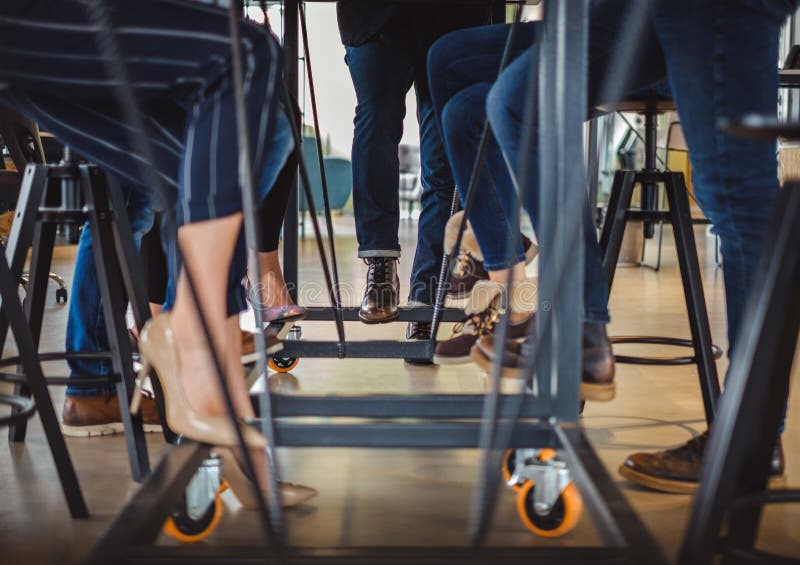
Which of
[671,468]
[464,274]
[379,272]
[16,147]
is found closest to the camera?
[671,468]

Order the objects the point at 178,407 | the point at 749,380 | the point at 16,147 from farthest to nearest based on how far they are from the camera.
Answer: the point at 16,147
the point at 178,407
the point at 749,380

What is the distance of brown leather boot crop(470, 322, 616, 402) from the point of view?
118 cm

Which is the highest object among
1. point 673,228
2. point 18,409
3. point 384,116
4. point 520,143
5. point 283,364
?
point 384,116

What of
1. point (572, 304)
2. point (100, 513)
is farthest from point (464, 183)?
point (100, 513)

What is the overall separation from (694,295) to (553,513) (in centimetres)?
59

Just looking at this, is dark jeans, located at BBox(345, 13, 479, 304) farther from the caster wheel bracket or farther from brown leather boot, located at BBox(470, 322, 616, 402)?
the caster wheel bracket

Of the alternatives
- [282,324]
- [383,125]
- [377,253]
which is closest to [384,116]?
[383,125]

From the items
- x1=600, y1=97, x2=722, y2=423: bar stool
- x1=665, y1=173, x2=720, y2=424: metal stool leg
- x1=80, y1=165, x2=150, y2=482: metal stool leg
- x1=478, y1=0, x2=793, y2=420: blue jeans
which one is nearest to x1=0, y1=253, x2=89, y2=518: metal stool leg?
x1=80, y1=165, x2=150, y2=482: metal stool leg

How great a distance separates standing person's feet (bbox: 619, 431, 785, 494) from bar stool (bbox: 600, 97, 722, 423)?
0.53 feet

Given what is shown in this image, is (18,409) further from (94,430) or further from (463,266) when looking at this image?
(463,266)

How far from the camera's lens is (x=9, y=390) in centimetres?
201

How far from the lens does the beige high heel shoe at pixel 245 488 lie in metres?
1.07

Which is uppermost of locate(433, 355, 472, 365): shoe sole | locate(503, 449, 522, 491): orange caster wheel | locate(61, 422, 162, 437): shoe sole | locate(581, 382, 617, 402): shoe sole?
locate(581, 382, 617, 402): shoe sole

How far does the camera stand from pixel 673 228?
4.99 feet
